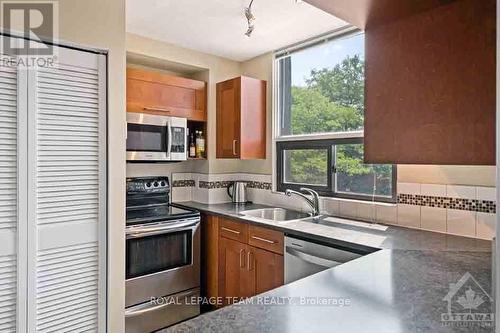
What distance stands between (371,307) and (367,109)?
566 millimetres

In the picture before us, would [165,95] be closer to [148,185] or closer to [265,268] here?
[148,185]

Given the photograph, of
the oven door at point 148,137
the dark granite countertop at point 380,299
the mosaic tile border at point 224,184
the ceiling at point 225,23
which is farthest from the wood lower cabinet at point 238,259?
the ceiling at point 225,23

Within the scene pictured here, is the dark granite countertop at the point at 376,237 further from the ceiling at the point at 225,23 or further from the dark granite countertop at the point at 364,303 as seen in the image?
the ceiling at the point at 225,23

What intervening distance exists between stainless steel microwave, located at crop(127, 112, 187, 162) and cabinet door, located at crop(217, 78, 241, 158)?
1.36 feet

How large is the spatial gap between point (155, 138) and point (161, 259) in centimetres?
100

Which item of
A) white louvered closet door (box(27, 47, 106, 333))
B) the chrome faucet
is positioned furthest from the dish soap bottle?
white louvered closet door (box(27, 47, 106, 333))

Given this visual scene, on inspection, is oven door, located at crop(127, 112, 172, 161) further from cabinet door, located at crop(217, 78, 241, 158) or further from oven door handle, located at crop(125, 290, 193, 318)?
oven door handle, located at crop(125, 290, 193, 318)

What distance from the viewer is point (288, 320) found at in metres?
0.87

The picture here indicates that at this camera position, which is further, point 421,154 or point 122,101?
point 122,101

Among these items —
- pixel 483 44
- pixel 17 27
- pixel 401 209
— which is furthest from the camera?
pixel 401 209

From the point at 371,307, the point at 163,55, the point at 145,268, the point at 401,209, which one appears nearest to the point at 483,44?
the point at 371,307

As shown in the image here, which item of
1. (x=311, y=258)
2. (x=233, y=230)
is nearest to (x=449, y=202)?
(x=311, y=258)

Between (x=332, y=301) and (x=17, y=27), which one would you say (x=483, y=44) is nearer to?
(x=332, y=301)

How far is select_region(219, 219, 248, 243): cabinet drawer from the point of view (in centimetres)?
251
